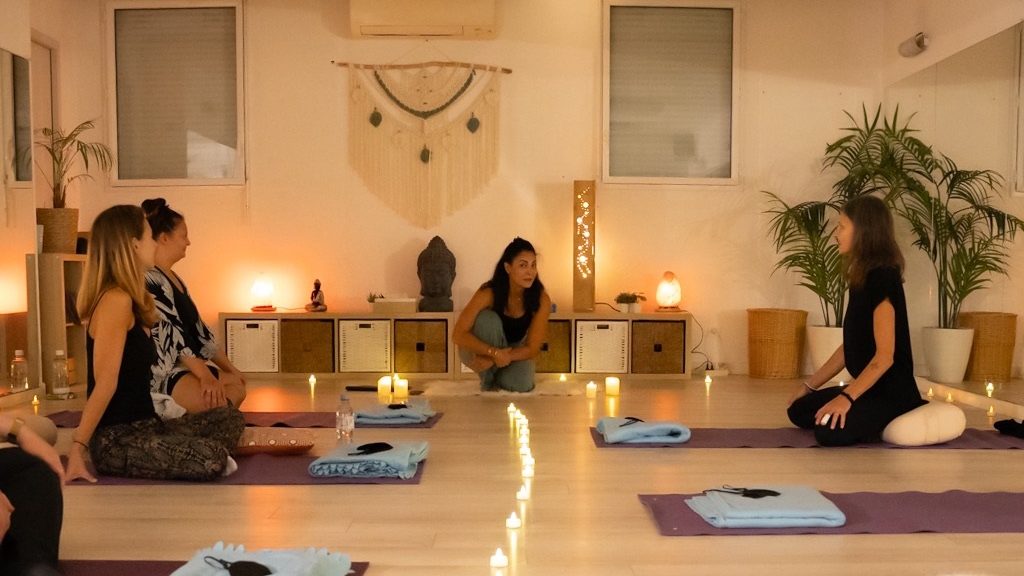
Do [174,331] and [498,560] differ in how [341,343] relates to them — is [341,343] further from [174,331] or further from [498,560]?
[498,560]

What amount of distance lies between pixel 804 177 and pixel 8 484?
549 centimetres

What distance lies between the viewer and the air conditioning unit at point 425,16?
591 cm

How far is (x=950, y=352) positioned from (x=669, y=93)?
2.50 metres

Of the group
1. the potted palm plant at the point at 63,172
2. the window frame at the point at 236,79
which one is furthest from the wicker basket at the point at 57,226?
the window frame at the point at 236,79

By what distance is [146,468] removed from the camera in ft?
9.48

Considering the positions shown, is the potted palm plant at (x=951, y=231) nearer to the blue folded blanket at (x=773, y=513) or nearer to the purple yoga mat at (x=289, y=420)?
the purple yoga mat at (x=289, y=420)

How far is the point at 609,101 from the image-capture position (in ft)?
20.4

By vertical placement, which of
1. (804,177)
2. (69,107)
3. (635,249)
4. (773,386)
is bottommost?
(773,386)

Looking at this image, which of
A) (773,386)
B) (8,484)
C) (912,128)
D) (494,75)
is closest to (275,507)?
(8,484)

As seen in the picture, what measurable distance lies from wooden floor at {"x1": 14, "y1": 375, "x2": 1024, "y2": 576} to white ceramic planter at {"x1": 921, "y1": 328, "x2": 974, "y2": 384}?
2.12 meters

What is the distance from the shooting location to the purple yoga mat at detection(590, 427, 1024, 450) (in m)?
3.56

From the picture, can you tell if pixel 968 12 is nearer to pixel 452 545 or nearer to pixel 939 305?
pixel 939 305

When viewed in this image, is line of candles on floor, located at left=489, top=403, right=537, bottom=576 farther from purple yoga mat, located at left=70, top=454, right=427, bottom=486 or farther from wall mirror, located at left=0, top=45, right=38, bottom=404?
wall mirror, located at left=0, top=45, right=38, bottom=404

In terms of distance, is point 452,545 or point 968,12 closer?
point 452,545
